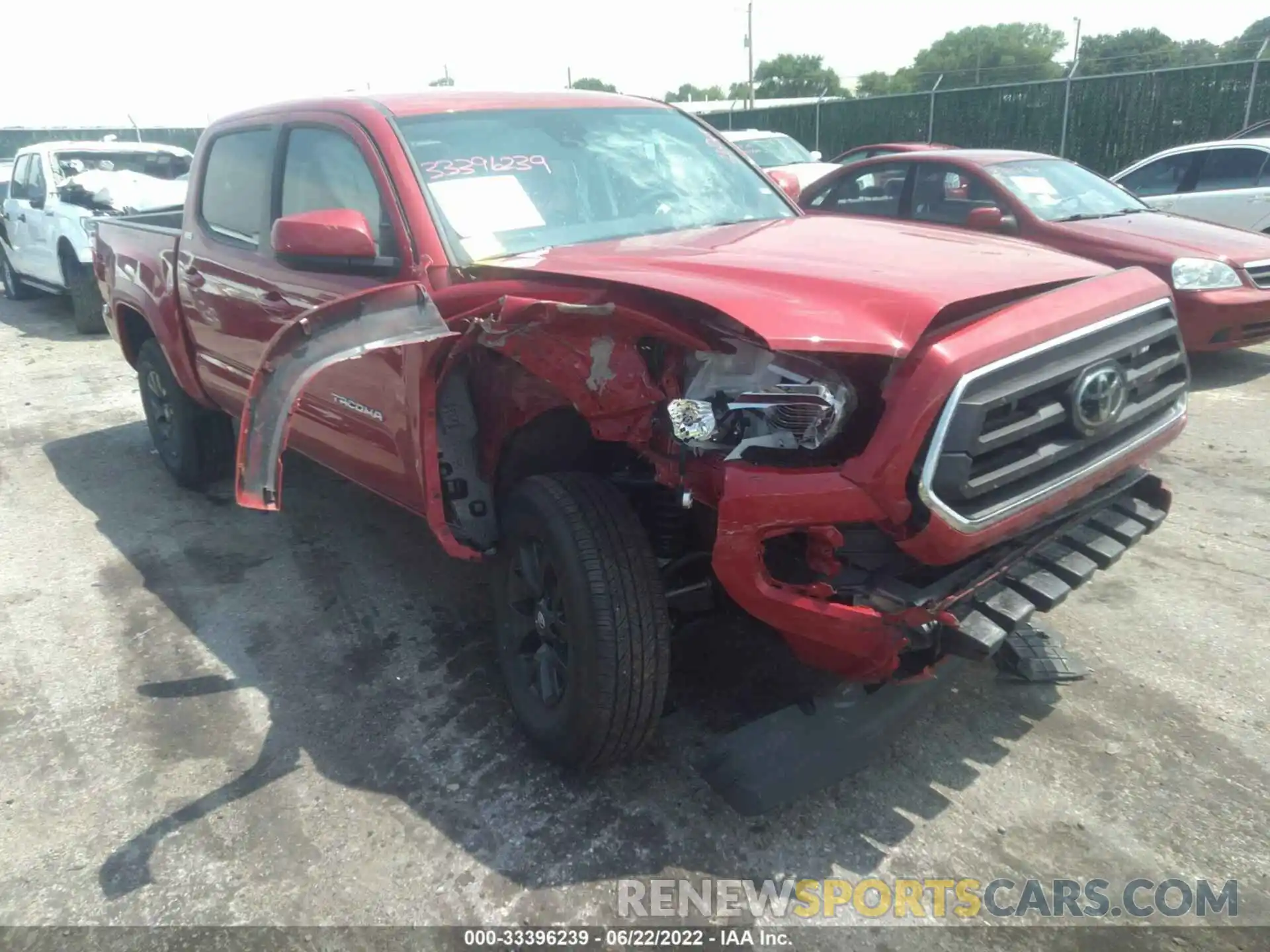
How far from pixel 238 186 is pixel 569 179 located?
1.79m

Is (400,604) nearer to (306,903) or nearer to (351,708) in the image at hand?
(351,708)

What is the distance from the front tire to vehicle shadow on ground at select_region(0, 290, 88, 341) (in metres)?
9.02

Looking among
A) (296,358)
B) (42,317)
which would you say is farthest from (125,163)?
(296,358)

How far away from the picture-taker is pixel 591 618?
2.52 meters

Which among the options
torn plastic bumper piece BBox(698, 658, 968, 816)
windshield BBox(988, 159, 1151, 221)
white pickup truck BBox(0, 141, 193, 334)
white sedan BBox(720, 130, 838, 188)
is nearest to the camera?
torn plastic bumper piece BBox(698, 658, 968, 816)

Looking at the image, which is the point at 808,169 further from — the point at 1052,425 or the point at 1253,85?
the point at 1052,425

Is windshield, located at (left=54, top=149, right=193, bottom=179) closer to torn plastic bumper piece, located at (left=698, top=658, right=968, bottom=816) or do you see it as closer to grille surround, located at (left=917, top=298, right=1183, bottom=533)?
torn plastic bumper piece, located at (left=698, top=658, right=968, bottom=816)

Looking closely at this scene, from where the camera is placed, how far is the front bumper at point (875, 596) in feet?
7.34

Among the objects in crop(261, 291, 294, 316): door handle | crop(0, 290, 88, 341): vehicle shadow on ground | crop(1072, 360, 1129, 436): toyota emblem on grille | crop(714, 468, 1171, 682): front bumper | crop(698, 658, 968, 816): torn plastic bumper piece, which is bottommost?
crop(0, 290, 88, 341): vehicle shadow on ground

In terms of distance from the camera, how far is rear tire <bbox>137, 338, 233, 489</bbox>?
5.24 meters

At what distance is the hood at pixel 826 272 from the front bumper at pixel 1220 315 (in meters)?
3.76

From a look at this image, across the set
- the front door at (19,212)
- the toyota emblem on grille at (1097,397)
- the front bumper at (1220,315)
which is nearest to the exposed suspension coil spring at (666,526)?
the toyota emblem on grille at (1097,397)

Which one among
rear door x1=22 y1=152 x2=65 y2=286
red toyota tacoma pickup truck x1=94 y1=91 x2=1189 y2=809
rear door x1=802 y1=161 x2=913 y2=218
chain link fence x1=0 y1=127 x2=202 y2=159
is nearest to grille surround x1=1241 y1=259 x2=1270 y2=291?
rear door x1=802 y1=161 x2=913 y2=218

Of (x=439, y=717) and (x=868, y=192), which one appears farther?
(x=868, y=192)
